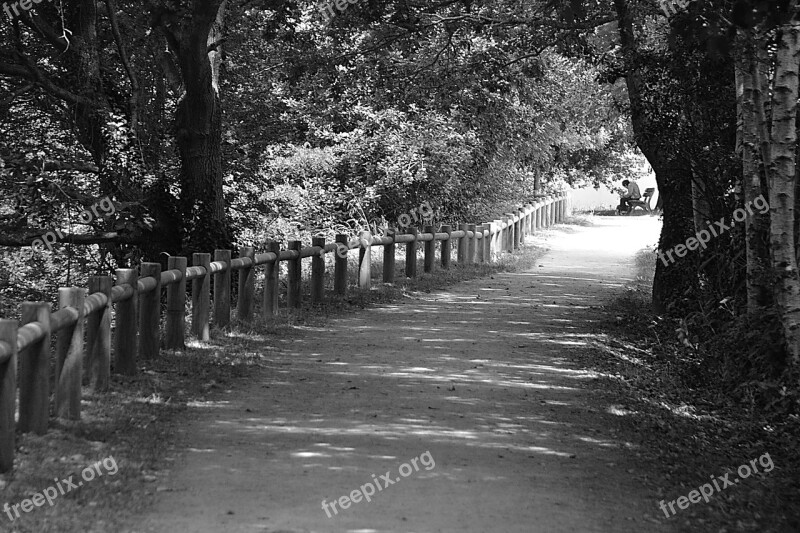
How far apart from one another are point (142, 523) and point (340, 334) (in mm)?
7297

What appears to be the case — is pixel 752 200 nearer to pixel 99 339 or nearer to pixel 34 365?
pixel 99 339

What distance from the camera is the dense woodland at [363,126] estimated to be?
10266mm

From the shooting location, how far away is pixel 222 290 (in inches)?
476

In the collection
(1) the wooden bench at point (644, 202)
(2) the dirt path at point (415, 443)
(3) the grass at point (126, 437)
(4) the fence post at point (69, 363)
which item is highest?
(1) the wooden bench at point (644, 202)

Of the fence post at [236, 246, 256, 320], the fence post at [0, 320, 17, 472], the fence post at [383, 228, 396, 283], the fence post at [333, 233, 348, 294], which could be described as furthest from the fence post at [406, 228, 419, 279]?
the fence post at [0, 320, 17, 472]

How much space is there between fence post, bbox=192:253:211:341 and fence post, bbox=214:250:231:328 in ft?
2.00

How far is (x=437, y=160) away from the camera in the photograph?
2573 cm

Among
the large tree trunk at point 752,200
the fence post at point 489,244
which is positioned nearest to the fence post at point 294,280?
the large tree trunk at point 752,200

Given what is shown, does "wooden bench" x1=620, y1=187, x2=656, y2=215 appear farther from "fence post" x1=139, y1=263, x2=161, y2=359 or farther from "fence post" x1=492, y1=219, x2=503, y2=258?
"fence post" x1=139, y1=263, x2=161, y2=359

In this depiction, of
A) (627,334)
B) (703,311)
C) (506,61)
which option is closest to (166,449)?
(703,311)

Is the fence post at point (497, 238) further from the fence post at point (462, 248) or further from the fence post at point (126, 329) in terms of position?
the fence post at point (126, 329)

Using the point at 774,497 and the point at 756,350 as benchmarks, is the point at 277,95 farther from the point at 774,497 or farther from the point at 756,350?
the point at 774,497

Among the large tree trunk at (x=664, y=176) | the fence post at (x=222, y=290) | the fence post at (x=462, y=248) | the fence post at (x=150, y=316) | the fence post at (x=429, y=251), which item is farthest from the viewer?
the fence post at (x=462, y=248)

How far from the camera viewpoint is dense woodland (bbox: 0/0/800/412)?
10266 mm
